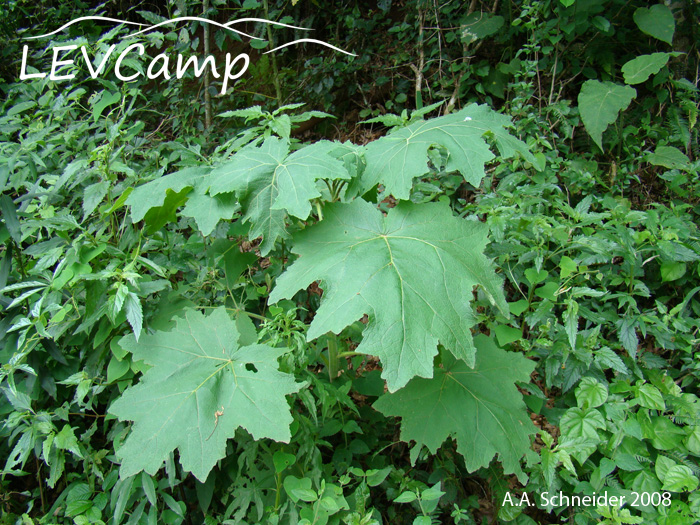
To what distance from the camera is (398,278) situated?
127 centimetres

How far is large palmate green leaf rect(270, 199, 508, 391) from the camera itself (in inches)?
46.0

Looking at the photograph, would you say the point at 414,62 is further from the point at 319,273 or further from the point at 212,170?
the point at 319,273

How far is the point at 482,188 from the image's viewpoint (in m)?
2.84

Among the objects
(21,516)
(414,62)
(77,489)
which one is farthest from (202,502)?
(414,62)

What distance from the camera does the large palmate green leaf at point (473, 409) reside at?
1462 millimetres

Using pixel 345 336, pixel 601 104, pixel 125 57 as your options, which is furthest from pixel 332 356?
pixel 601 104

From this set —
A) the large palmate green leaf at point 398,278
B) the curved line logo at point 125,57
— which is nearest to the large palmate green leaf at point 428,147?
the large palmate green leaf at point 398,278

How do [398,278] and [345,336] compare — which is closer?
[398,278]

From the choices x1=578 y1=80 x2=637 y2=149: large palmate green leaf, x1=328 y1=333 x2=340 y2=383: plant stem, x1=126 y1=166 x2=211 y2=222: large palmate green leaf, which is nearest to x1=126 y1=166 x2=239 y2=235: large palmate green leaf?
x1=126 y1=166 x2=211 y2=222: large palmate green leaf

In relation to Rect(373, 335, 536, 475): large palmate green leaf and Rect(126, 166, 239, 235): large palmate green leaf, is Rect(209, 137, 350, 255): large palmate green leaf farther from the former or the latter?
Rect(373, 335, 536, 475): large palmate green leaf

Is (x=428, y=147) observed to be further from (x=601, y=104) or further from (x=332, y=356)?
(x=601, y=104)

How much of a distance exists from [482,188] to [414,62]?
65.1 inches

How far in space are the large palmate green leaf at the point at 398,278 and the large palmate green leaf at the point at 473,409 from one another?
1.19 ft

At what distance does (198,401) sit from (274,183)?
70 cm
